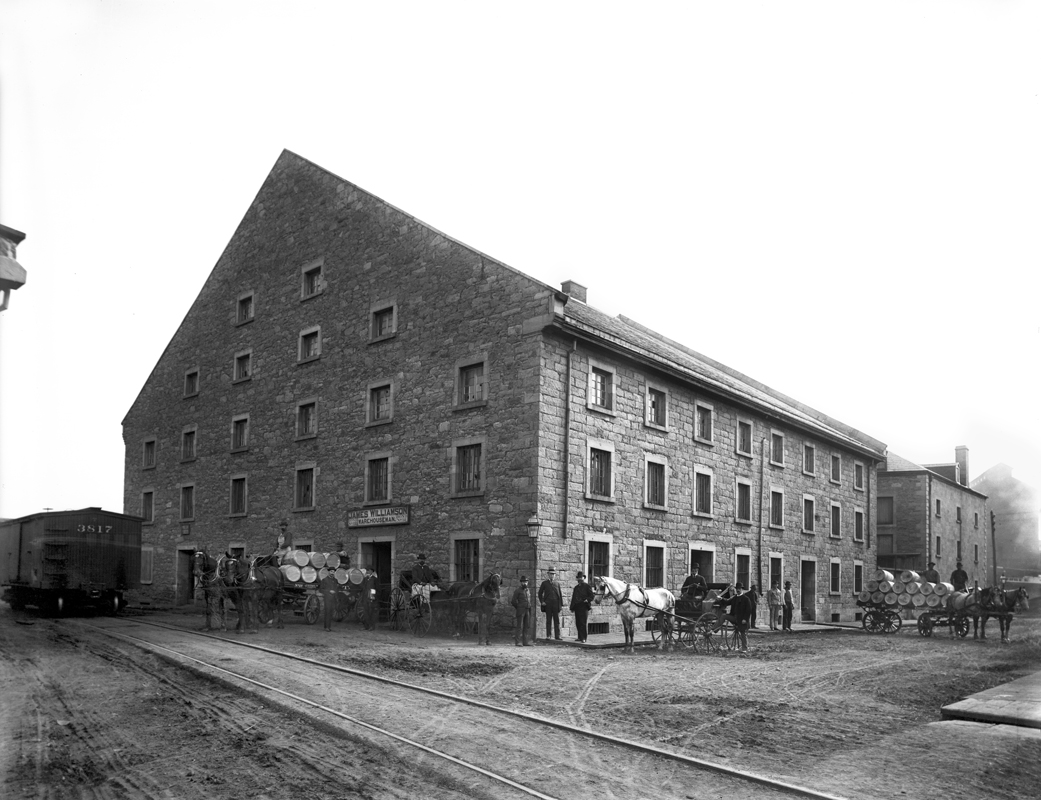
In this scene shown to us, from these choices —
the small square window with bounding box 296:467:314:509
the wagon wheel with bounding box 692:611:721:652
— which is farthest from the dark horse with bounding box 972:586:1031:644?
the small square window with bounding box 296:467:314:509

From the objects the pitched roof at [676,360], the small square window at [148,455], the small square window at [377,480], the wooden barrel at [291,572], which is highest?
the pitched roof at [676,360]

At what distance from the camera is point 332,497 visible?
2761cm

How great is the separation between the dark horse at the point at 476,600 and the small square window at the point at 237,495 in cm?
1254

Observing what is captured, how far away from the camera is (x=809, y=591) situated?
1372 inches

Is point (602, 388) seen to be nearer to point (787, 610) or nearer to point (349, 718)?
point (787, 610)

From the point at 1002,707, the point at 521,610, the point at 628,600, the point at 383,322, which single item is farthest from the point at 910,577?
the point at 383,322

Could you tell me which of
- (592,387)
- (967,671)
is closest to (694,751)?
(967,671)

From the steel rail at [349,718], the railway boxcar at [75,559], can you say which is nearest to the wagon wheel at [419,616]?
the steel rail at [349,718]

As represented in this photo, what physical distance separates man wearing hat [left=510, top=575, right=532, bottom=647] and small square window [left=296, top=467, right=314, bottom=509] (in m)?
10.9

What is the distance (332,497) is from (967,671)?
17.9 metres

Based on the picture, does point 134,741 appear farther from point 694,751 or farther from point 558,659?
point 558,659

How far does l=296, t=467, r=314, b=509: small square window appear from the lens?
28.7 metres

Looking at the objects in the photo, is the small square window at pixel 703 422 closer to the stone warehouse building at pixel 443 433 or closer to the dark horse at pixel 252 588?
the stone warehouse building at pixel 443 433

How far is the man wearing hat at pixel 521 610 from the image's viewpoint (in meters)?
19.6
